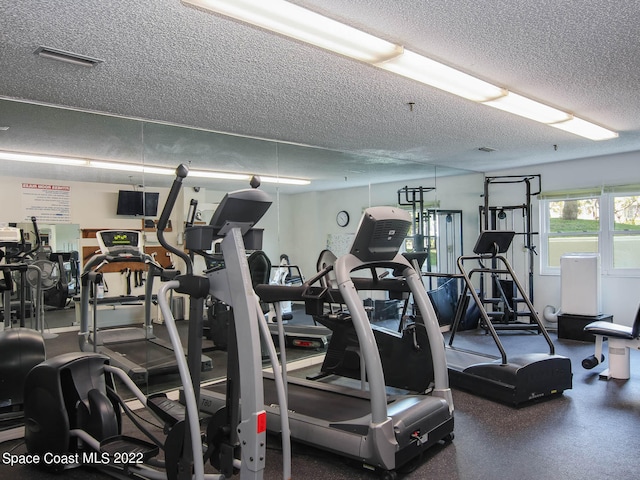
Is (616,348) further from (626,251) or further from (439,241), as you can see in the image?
(439,241)

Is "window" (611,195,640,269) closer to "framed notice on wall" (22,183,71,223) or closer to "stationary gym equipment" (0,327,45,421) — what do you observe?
A: "framed notice on wall" (22,183,71,223)

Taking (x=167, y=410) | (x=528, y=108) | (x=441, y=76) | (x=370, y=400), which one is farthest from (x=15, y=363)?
(x=528, y=108)

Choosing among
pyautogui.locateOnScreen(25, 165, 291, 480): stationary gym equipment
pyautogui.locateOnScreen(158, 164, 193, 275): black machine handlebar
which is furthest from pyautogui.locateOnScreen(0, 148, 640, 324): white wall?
pyautogui.locateOnScreen(158, 164, 193, 275): black machine handlebar

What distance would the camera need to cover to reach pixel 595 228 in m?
6.75

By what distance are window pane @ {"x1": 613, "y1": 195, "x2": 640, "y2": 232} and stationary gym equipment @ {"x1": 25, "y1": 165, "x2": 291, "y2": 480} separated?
6025mm

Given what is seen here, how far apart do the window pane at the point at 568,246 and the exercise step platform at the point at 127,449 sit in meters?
6.39

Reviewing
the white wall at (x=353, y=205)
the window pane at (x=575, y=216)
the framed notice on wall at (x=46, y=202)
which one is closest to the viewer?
the framed notice on wall at (x=46, y=202)

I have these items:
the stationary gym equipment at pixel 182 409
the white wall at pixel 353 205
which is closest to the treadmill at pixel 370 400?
the stationary gym equipment at pixel 182 409

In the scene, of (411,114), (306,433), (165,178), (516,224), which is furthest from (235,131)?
(516,224)

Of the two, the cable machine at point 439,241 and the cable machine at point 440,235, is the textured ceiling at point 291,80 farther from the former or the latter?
the cable machine at point 440,235

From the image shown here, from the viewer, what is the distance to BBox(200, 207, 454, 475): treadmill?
2.71 metres

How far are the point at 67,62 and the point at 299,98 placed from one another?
5.16 ft

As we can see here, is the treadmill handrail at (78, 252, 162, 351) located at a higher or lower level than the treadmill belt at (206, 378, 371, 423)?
higher

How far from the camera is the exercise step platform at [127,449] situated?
99.8 inches
